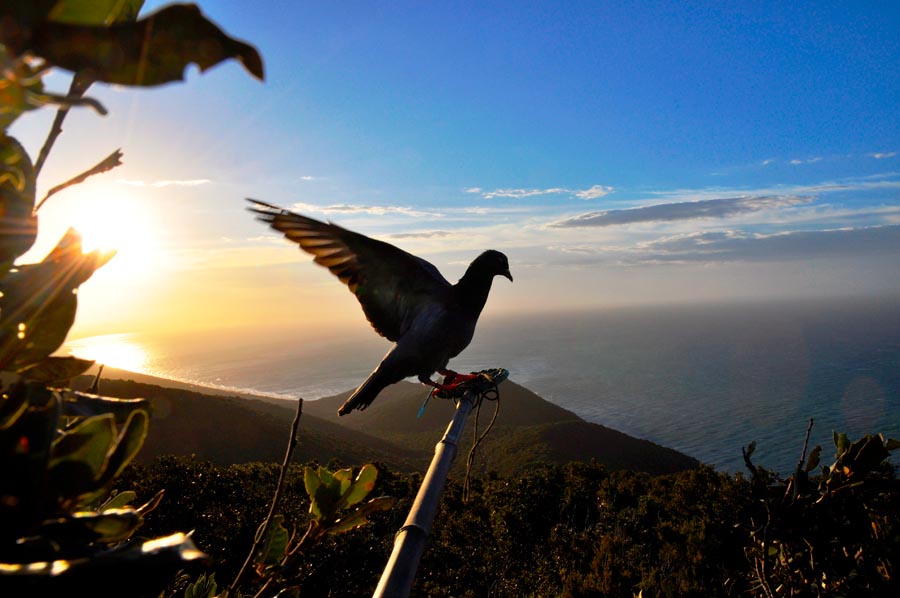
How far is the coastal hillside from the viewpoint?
4291 centimetres

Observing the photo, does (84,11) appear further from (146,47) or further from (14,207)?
(14,207)

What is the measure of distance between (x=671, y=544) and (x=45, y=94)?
13.6 metres

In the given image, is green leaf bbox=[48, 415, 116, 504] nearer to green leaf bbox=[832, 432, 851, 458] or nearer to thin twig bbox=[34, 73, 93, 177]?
thin twig bbox=[34, 73, 93, 177]

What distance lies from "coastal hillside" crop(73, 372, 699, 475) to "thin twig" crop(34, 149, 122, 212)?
29.3 m

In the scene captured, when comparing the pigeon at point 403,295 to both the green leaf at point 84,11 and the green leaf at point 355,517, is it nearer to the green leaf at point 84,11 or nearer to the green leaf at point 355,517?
the green leaf at point 355,517

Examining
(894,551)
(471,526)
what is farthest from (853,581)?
(471,526)

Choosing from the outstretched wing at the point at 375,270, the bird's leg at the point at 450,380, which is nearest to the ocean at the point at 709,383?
the outstretched wing at the point at 375,270

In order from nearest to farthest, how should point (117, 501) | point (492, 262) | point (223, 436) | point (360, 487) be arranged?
point (117, 501) → point (360, 487) → point (492, 262) → point (223, 436)

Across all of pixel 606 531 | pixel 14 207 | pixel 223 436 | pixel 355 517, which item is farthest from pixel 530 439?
pixel 14 207

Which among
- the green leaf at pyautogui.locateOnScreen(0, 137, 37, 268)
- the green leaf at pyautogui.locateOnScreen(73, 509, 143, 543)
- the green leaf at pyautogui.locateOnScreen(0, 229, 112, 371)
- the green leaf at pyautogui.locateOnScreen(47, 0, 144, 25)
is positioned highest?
the green leaf at pyautogui.locateOnScreen(47, 0, 144, 25)

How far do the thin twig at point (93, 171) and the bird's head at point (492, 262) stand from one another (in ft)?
14.7

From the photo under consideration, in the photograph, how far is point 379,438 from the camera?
65625 millimetres

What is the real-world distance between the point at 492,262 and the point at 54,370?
473 centimetres

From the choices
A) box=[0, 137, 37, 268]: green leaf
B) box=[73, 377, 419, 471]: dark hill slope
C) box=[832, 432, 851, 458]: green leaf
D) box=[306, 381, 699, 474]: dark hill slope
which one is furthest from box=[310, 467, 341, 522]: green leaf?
box=[306, 381, 699, 474]: dark hill slope
